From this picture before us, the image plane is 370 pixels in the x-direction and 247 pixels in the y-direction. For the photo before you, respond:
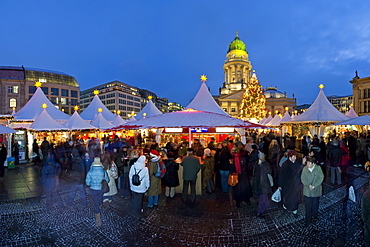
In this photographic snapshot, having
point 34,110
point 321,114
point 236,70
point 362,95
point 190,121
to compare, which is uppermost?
point 236,70

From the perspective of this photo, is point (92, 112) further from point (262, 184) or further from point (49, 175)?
point (262, 184)

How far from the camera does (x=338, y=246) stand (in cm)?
463

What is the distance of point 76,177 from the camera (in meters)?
10.8

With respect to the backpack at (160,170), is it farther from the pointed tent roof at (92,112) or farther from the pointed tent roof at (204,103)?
the pointed tent roof at (92,112)

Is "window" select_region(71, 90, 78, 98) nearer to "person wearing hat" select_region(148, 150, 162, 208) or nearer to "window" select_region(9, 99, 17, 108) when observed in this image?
"window" select_region(9, 99, 17, 108)

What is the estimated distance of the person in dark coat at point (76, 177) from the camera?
25.3 ft

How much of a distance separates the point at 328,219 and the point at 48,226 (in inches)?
267

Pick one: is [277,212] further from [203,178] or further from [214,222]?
[203,178]

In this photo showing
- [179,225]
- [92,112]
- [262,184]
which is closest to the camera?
[179,225]

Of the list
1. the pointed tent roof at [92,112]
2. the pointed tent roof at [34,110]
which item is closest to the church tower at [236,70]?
the pointed tent roof at [92,112]

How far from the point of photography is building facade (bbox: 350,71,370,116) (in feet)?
158

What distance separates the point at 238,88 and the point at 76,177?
71.4 m

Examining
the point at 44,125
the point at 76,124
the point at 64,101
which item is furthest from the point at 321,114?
the point at 64,101

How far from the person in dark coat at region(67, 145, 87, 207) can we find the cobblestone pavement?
35 centimetres
